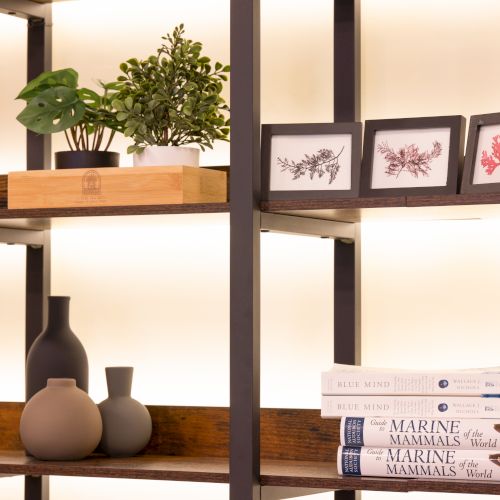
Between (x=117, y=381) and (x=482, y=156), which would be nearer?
(x=482, y=156)

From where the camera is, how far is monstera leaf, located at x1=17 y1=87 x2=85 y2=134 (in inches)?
111

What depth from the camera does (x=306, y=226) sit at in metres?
2.64

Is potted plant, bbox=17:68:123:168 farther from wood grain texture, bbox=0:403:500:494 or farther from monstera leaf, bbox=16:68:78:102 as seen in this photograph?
wood grain texture, bbox=0:403:500:494

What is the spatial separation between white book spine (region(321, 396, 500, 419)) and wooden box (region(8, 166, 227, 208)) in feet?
1.80

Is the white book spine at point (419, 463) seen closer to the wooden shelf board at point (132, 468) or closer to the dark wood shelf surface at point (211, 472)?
the dark wood shelf surface at point (211, 472)

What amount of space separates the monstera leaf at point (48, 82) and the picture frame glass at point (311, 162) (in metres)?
0.60

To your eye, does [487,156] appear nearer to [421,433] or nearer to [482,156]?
[482,156]

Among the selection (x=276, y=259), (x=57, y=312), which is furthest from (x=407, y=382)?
(x=57, y=312)

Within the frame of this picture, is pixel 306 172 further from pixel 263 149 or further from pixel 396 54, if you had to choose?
pixel 396 54

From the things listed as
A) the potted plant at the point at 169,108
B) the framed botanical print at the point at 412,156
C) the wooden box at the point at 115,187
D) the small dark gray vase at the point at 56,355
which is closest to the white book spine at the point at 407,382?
the framed botanical print at the point at 412,156

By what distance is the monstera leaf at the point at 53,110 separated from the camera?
281 cm

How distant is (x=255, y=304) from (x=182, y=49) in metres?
0.68

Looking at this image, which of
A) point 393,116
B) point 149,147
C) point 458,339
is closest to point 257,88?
point 149,147

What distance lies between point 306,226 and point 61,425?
71 centimetres
